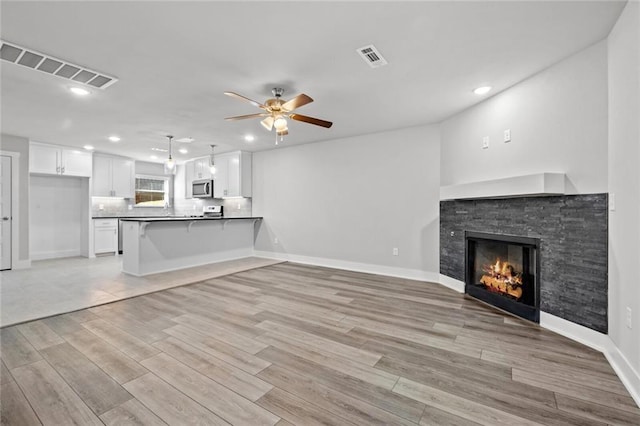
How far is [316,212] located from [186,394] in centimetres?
447

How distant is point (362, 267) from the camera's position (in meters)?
5.43

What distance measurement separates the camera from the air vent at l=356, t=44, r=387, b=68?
8.21 ft

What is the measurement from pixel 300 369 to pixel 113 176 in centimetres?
769

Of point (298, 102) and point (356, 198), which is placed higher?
point (298, 102)

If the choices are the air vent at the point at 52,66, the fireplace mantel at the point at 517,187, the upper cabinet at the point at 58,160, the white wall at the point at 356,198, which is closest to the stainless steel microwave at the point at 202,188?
the white wall at the point at 356,198

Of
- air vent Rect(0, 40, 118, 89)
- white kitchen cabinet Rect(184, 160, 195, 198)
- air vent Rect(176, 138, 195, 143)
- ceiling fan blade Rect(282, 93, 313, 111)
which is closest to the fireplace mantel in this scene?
ceiling fan blade Rect(282, 93, 313, 111)

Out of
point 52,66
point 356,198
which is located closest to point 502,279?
point 356,198

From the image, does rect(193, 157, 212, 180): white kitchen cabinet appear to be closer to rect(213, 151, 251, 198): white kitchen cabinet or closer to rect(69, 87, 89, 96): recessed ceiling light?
rect(213, 151, 251, 198): white kitchen cabinet

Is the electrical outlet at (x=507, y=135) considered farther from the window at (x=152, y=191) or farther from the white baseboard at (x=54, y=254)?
the white baseboard at (x=54, y=254)

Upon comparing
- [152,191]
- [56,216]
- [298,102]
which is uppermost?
[298,102]

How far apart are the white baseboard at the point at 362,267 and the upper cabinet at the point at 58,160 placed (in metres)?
4.68

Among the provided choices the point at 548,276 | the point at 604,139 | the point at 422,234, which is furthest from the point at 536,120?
the point at 422,234

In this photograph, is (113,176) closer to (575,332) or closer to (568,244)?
(568,244)

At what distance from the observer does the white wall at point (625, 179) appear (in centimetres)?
191
